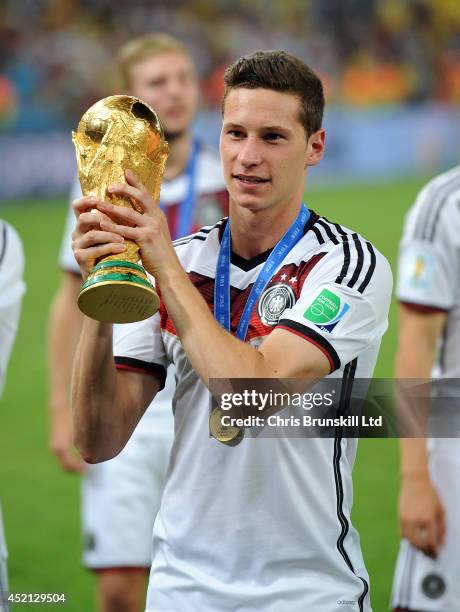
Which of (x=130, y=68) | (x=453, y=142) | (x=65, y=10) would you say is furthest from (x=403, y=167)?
(x=130, y=68)

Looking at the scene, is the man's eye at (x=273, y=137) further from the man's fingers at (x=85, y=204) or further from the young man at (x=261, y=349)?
the man's fingers at (x=85, y=204)

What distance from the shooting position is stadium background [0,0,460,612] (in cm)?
1009

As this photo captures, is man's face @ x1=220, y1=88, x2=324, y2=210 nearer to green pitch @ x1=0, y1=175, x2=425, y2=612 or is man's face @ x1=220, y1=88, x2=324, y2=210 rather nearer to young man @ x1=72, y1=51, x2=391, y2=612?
young man @ x1=72, y1=51, x2=391, y2=612

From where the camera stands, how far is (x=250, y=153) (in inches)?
101

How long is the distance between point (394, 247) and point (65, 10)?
8734 mm

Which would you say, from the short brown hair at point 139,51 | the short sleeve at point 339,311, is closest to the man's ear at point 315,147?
the short sleeve at point 339,311

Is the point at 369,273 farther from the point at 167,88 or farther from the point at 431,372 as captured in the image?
the point at 167,88

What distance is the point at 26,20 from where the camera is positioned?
1897 cm

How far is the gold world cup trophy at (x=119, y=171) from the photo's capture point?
7.37 ft

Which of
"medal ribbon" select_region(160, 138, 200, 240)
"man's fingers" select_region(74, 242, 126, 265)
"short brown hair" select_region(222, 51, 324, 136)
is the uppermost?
"medal ribbon" select_region(160, 138, 200, 240)

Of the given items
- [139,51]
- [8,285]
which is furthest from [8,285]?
[139,51]

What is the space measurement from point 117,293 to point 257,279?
1.65 ft

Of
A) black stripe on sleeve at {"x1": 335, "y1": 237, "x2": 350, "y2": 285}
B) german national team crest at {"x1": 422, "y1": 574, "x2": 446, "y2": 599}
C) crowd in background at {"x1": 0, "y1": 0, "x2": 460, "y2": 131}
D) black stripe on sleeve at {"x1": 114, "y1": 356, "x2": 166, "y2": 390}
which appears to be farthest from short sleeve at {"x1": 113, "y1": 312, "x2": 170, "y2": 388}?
crowd in background at {"x1": 0, "y1": 0, "x2": 460, "y2": 131}

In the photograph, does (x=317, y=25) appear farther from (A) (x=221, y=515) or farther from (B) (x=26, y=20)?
(A) (x=221, y=515)
